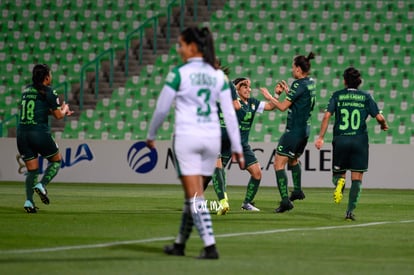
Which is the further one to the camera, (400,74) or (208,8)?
(208,8)

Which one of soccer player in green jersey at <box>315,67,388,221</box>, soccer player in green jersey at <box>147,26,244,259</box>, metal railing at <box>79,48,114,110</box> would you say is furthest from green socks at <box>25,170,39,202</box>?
metal railing at <box>79,48,114,110</box>

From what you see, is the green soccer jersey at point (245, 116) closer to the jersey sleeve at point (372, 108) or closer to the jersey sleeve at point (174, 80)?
the jersey sleeve at point (372, 108)

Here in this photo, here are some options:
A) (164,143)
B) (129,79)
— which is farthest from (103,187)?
(129,79)

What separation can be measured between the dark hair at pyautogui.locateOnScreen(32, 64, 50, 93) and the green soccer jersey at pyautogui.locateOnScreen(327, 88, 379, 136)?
13.0 ft

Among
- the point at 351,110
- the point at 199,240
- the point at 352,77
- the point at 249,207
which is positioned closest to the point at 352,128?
the point at 351,110

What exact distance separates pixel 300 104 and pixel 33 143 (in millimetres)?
3971

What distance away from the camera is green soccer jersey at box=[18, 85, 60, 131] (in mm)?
14594

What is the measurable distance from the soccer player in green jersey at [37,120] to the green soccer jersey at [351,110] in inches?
146

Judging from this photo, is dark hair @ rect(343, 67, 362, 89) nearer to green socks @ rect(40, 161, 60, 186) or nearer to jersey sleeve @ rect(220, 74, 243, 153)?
green socks @ rect(40, 161, 60, 186)

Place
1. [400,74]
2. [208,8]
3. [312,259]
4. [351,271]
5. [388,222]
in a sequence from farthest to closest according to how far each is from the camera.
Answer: [208,8]
[400,74]
[388,222]
[312,259]
[351,271]

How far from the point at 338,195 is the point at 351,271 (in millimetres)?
6316

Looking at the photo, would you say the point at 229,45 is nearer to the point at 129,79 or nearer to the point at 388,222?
the point at 129,79

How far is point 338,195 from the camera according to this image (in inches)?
571

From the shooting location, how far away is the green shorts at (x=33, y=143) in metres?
14.8
